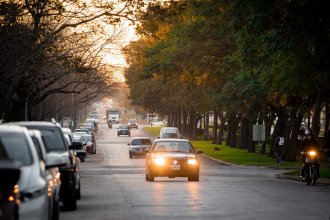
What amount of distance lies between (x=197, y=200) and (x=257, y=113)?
45488 mm

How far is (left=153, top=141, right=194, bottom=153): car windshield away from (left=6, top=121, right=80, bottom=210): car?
44.9 feet

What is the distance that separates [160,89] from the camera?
11019cm

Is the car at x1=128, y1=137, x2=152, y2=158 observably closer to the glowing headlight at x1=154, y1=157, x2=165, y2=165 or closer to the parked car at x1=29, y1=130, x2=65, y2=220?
the glowing headlight at x1=154, y1=157, x2=165, y2=165

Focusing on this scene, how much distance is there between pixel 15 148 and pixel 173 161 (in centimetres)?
2163

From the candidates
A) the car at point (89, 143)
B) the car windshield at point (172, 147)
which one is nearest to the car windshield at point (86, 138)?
the car at point (89, 143)

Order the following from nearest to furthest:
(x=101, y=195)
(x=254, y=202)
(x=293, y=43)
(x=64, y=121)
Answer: (x=254, y=202) → (x=101, y=195) → (x=293, y=43) → (x=64, y=121)

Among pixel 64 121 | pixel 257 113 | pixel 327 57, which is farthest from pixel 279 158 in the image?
pixel 64 121

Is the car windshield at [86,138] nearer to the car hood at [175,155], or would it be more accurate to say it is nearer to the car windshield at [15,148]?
the car hood at [175,155]

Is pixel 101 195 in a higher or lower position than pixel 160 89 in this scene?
lower

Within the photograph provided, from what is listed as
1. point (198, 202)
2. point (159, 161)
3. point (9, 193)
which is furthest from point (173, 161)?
point (9, 193)

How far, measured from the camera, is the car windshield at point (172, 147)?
117ft

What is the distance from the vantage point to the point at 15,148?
1344cm

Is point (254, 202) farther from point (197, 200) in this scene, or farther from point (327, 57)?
point (327, 57)

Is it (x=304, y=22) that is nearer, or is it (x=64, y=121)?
(x=304, y=22)
